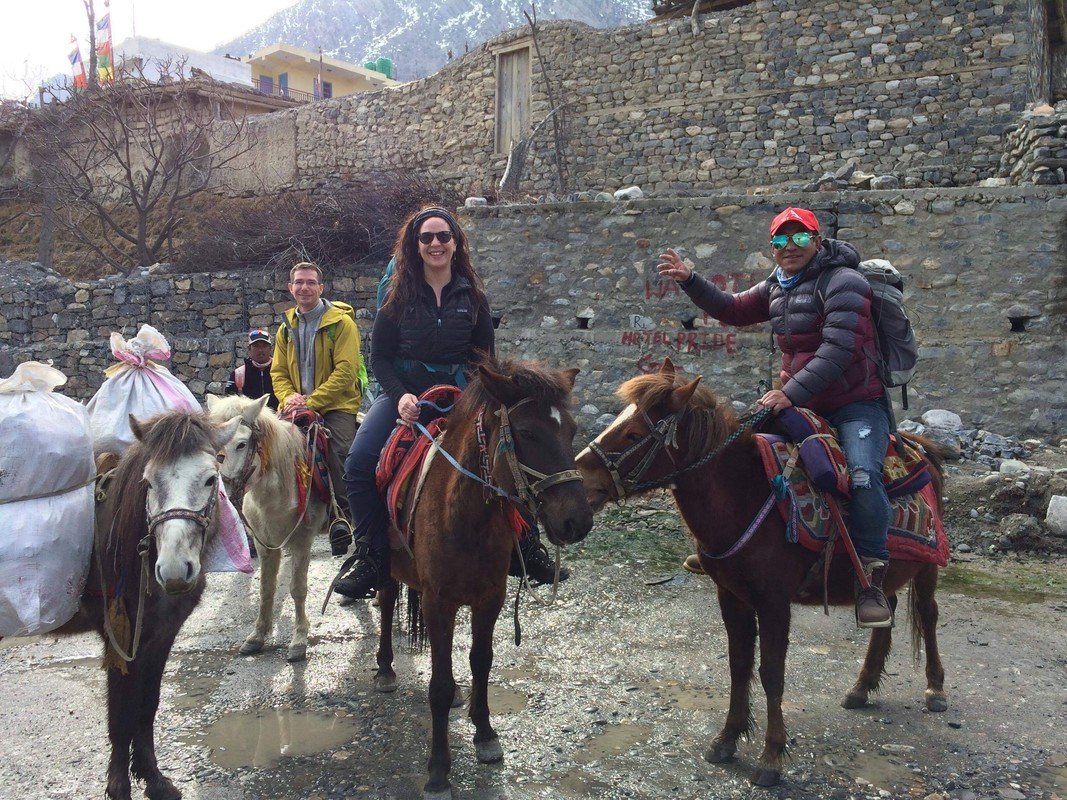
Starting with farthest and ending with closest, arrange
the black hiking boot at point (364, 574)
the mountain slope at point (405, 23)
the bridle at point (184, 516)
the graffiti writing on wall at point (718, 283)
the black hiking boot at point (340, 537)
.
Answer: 1. the mountain slope at point (405, 23)
2. the graffiti writing on wall at point (718, 283)
3. the black hiking boot at point (340, 537)
4. the black hiking boot at point (364, 574)
5. the bridle at point (184, 516)

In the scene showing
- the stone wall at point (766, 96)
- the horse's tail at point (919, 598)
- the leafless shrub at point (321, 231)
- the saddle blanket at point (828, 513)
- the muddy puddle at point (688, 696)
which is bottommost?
the muddy puddle at point (688, 696)

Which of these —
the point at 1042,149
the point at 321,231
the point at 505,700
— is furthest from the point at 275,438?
the point at 321,231

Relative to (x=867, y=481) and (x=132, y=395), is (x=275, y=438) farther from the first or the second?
(x=867, y=481)

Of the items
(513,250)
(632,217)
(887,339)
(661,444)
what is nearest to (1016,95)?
→ (632,217)

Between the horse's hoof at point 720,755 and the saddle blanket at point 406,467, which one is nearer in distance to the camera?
the horse's hoof at point 720,755

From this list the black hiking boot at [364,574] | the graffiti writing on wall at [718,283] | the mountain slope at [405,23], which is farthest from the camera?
the mountain slope at [405,23]

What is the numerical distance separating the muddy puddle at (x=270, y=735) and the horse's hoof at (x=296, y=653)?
0.65 metres

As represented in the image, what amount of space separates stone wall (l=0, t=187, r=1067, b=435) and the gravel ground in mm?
2542

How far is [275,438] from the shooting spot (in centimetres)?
489

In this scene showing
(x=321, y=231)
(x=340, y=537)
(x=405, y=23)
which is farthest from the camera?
(x=405, y=23)

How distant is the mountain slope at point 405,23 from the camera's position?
388ft

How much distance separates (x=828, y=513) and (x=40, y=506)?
3204 mm

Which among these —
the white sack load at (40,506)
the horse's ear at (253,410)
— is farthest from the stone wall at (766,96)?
the white sack load at (40,506)

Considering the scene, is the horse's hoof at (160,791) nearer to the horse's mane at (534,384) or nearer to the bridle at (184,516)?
the bridle at (184,516)
